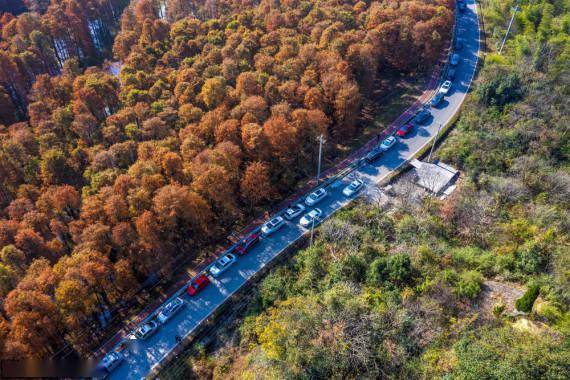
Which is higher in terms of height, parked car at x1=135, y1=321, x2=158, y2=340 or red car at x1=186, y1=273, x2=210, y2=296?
red car at x1=186, y1=273, x2=210, y2=296

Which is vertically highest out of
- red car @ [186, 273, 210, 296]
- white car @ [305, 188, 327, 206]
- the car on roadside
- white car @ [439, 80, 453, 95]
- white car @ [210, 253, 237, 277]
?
white car @ [439, 80, 453, 95]

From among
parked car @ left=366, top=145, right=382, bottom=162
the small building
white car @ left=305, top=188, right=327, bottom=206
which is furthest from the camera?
parked car @ left=366, top=145, right=382, bottom=162

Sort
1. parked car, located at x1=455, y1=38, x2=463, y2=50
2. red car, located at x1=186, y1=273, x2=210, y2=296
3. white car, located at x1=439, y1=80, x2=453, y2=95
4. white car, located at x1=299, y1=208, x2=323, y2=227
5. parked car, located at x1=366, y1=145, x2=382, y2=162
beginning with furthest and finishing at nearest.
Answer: parked car, located at x1=455, y1=38, x2=463, y2=50
white car, located at x1=439, y1=80, x2=453, y2=95
parked car, located at x1=366, y1=145, x2=382, y2=162
white car, located at x1=299, y1=208, x2=323, y2=227
red car, located at x1=186, y1=273, x2=210, y2=296

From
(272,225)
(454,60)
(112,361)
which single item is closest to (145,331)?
(112,361)

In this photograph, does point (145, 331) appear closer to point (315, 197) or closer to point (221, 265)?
point (221, 265)

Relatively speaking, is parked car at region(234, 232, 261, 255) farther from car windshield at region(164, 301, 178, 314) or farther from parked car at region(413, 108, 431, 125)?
parked car at region(413, 108, 431, 125)

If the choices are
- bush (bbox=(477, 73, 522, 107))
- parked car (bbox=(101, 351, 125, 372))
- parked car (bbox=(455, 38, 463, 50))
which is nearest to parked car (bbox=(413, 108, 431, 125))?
bush (bbox=(477, 73, 522, 107))

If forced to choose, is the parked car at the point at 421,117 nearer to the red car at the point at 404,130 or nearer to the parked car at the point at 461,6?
the red car at the point at 404,130
